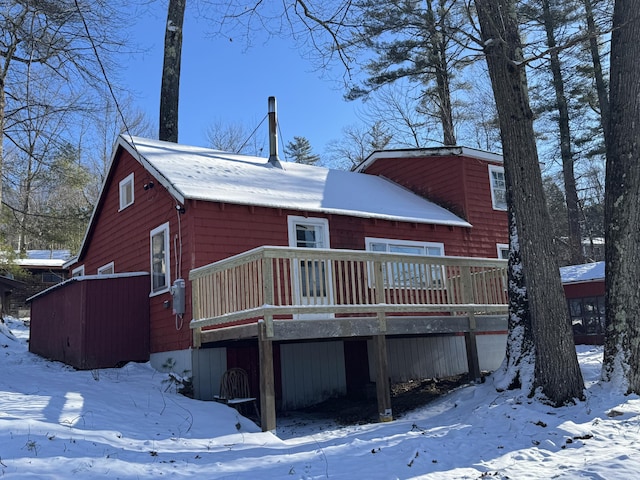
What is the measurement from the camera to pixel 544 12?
19938mm

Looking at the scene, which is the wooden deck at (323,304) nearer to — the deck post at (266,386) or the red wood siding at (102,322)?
the deck post at (266,386)

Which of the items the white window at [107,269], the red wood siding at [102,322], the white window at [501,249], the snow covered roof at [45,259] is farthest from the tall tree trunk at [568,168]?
the snow covered roof at [45,259]

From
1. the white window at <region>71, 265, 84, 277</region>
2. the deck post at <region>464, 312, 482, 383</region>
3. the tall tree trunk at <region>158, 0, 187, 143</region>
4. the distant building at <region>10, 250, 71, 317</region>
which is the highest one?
the tall tree trunk at <region>158, 0, 187, 143</region>

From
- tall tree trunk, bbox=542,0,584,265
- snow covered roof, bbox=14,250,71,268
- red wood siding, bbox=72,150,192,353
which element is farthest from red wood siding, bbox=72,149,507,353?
snow covered roof, bbox=14,250,71,268

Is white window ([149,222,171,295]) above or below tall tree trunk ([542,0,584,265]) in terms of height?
below

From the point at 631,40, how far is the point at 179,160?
28.9ft

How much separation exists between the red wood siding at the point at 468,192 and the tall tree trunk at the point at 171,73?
7232mm

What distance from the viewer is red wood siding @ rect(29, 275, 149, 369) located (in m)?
11.1

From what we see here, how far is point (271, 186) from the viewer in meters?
12.8

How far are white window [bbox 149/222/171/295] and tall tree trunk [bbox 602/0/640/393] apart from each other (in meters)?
7.76

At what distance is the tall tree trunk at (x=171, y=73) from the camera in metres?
17.1

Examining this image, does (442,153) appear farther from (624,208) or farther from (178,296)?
(178,296)

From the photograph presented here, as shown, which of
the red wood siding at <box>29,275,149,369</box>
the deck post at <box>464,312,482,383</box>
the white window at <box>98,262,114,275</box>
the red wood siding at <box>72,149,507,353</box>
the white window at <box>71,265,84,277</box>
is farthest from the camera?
the white window at <box>71,265,84,277</box>

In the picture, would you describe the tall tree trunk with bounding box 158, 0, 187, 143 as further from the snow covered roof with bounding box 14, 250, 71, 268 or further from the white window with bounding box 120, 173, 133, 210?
the snow covered roof with bounding box 14, 250, 71, 268
